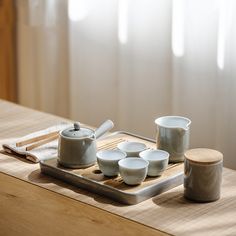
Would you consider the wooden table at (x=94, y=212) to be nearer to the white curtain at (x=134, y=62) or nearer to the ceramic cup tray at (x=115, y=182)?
the ceramic cup tray at (x=115, y=182)

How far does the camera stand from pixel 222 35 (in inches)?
105

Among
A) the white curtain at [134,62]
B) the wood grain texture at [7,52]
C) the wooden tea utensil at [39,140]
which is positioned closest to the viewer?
the wooden tea utensil at [39,140]

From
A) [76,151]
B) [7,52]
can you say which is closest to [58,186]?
[76,151]

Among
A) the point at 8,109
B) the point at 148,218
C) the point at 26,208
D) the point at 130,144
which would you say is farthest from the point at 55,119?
the point at 148,218

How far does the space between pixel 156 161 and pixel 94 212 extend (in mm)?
225

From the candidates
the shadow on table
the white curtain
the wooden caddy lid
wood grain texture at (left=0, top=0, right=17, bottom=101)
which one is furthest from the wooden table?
wood grain texture at (left=0, top=0, right=17, bottom=101)

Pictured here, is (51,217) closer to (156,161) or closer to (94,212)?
(94,212)

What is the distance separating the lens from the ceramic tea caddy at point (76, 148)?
1901 millimetres

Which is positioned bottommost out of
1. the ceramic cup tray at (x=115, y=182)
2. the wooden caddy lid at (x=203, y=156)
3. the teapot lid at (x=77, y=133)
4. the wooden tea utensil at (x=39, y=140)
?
the ceramic cup tray at (x=115, y=182)

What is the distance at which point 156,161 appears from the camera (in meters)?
1.83

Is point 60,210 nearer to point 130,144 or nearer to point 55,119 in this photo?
point 130,144

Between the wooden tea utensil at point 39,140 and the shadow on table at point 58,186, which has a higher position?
the wooden tea utensil at point 39,140

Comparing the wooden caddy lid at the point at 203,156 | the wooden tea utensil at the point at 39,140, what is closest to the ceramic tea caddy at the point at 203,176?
the wooden caddy lid at the point at 203,156

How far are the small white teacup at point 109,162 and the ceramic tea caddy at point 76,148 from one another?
0.16ft
